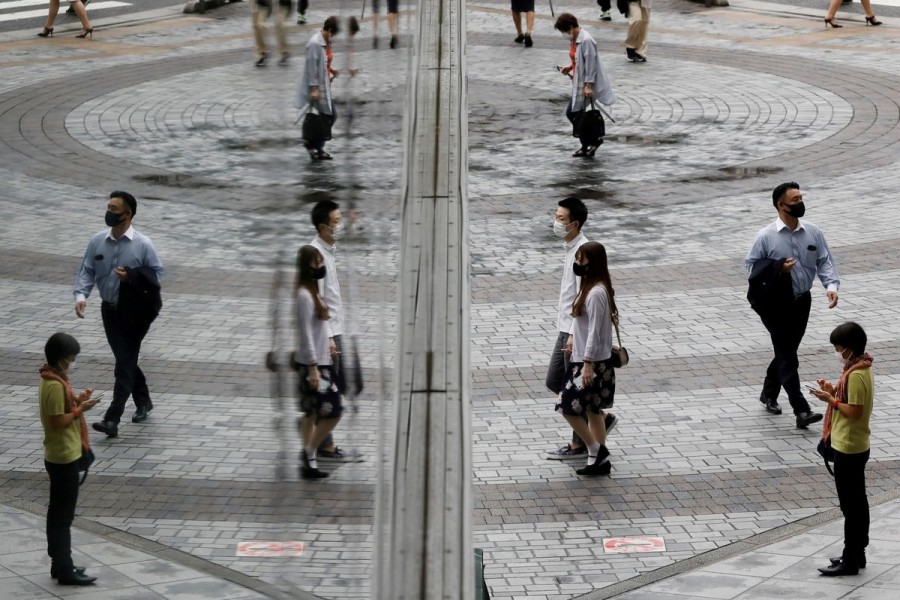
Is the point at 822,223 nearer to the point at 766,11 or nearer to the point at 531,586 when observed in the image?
the point at 531,586

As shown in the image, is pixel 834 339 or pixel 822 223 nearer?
pixel 834 339

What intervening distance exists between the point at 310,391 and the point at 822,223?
10.9 metres

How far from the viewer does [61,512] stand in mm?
2461

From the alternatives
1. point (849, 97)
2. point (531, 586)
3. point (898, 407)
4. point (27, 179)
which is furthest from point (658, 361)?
point (849, 97)

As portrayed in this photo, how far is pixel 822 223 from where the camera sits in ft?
39.0

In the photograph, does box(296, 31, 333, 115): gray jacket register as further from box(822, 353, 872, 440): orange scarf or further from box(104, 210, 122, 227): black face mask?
box(822, 353, 872, 440): orange scarf

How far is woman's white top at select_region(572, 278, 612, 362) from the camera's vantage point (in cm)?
706

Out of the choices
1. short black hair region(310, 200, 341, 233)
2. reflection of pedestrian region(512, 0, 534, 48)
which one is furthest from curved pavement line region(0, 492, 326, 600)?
reflection of pedestrian region(512, 0, 534, 48)

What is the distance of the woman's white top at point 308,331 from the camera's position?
1.47 m

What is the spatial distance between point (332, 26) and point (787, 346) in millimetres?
6337

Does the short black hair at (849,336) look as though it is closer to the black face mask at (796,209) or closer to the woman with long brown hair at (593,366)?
the woman with long brown hair at (593,366)

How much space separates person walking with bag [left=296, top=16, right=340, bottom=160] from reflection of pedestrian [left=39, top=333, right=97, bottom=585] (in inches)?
33.7

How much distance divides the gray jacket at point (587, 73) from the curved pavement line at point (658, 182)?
1295 millimetres

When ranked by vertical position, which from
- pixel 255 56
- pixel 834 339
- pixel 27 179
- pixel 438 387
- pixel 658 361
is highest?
pixel 255 56
